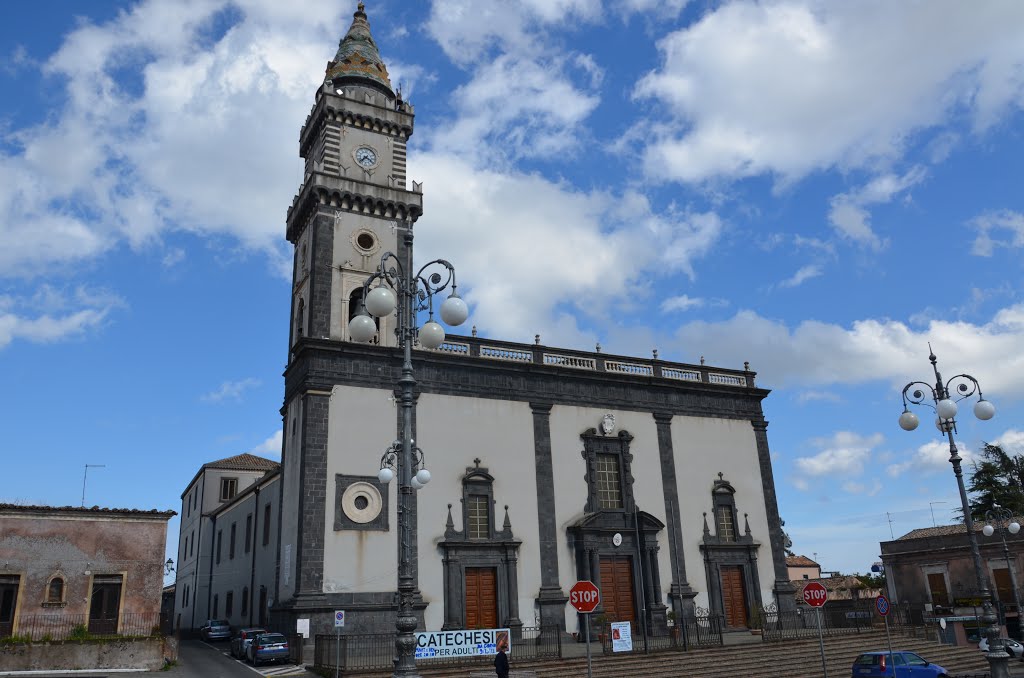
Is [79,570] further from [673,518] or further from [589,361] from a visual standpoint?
[673,518]

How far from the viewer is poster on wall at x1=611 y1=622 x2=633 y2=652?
81.2 ft

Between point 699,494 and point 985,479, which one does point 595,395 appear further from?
point 985,479

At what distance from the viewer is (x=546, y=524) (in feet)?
100

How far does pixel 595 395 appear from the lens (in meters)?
33.6

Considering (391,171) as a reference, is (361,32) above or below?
above

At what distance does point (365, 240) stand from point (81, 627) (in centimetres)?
→ 1734

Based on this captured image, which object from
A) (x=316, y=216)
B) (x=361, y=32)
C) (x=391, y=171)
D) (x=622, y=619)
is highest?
(x=361, y=32)

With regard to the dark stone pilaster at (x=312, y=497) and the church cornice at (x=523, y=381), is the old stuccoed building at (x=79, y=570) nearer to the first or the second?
the dark stone pilaster at (x=312, y=497)

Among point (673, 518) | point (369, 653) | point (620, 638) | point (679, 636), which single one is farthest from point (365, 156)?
point (679, 636)

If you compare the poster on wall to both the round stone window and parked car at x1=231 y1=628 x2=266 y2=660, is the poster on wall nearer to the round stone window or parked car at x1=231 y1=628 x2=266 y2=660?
parked car at x1=231 y1=628 x2=266 y2=660

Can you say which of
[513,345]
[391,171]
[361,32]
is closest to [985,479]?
[513,345]

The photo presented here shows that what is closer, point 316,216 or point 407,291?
point 407,291

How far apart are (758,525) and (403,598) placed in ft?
87.1

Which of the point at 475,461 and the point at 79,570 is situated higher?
the point at 475,461
